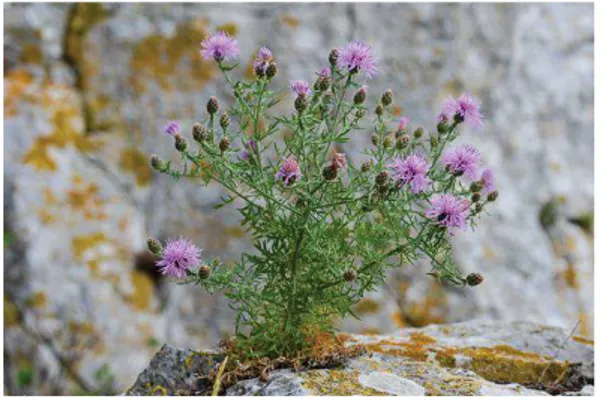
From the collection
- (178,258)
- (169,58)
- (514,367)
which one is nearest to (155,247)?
(178,258)

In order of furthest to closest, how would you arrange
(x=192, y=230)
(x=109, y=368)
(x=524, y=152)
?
(x=524, y=152)
(x=192, y=230)
(x=109, y=368)

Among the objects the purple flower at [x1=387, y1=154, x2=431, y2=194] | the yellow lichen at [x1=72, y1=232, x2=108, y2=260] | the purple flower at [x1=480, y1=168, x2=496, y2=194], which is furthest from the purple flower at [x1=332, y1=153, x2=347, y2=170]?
the yellow lichen at [x1=72, y1=232, x2=108, y2=260]

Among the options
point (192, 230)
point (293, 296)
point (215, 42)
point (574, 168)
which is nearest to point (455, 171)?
point (293, 296)

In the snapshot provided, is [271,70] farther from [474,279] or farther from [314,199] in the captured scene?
[474,279]

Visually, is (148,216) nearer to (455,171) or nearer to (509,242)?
(509,242)

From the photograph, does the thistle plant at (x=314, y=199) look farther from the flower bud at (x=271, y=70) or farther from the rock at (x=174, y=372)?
the rock at (x=174, y=372)

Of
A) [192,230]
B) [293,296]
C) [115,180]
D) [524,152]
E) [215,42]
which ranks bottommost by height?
[293,296]

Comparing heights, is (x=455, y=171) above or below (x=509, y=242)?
Result: below

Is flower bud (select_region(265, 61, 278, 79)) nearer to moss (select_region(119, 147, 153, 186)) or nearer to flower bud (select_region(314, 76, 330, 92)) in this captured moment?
flower bud (select_region(314, 76, 330, 92))
